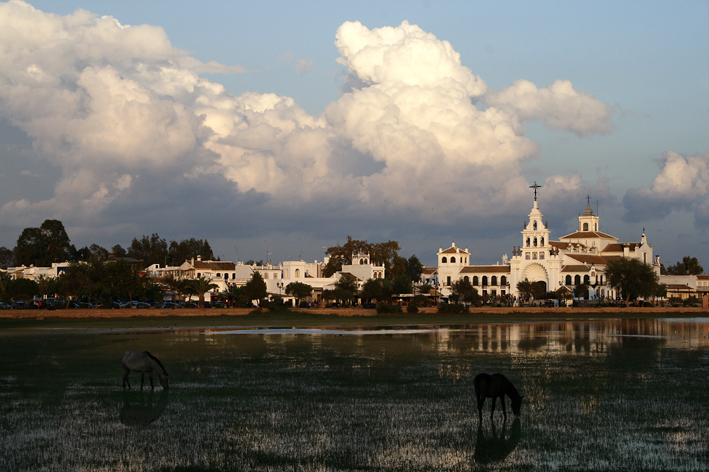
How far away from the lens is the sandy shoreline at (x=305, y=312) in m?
62.8

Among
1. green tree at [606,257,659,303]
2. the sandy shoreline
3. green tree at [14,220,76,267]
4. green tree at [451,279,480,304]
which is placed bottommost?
the sandy shoreline

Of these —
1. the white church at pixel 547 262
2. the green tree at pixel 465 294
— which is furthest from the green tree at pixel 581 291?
the green tree at pixel 465 294

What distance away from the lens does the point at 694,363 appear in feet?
87.1

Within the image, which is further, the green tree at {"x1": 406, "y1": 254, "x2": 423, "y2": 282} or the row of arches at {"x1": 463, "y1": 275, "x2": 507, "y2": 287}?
the green tree at {"x1": 406, "y1": 254, "x2": 423, "y2": 282}

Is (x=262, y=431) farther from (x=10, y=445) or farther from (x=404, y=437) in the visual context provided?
Result: (x=10, y=445)

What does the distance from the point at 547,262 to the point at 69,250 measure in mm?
103973

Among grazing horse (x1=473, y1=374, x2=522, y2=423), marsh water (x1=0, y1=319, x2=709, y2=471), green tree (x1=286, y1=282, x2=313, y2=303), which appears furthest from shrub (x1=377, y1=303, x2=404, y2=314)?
grazing horse (x1=473, y1=374, x2=522, y2=423)

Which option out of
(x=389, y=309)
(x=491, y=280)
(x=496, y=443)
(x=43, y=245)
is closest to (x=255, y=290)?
(x=389, y=309)

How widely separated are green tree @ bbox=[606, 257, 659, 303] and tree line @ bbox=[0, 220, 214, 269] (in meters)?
91.3

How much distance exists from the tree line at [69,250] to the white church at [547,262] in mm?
58643

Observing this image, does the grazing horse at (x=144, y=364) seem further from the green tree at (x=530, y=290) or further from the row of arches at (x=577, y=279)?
the row of arches at (x=577, y=279)

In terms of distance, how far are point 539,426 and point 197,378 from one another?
11.0 m

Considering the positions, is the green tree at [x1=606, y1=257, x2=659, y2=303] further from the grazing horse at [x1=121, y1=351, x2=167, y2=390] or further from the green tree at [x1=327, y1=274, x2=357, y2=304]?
the grazing horse at [x1=121, y1=351, x2=167, y2=390]

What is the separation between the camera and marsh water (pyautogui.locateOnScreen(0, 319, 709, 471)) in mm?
12523
